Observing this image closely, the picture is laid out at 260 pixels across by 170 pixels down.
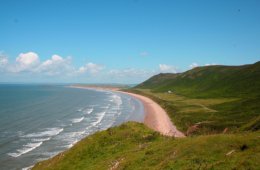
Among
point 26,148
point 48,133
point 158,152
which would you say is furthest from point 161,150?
point 48,133

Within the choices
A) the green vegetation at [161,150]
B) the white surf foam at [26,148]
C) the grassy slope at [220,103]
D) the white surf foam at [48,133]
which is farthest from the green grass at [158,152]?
the white surf foam at [48,133]

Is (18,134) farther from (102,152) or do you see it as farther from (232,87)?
(232,87)

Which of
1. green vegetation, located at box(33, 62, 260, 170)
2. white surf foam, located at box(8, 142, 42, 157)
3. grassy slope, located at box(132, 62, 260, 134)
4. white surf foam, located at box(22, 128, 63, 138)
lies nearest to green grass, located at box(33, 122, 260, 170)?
green vegetation, located at box(33, 62, 260, 170)

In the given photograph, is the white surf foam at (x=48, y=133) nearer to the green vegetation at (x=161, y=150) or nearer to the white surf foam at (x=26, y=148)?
the white surf foam at (x=26, y=148)

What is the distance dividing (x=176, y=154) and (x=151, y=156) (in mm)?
3122

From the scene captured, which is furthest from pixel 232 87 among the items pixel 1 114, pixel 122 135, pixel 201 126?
pixel 122 135

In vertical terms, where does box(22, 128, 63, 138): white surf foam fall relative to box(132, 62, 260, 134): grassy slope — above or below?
below

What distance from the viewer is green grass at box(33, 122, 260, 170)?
809 inches

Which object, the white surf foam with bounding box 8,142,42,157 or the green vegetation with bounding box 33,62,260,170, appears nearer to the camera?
the green vegetation with bounding box 33,62,260,170

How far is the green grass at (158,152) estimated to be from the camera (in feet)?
67.4

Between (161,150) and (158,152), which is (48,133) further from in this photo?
(158,152)

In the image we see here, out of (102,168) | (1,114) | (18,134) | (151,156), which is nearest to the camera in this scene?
(151,156)

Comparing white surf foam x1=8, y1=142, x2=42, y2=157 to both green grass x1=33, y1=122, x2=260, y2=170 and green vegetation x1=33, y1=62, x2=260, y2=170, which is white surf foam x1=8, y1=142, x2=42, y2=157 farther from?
green grass x1=33, y1=122, x2=260, y2=170

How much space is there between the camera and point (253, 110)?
7294 centimetres
